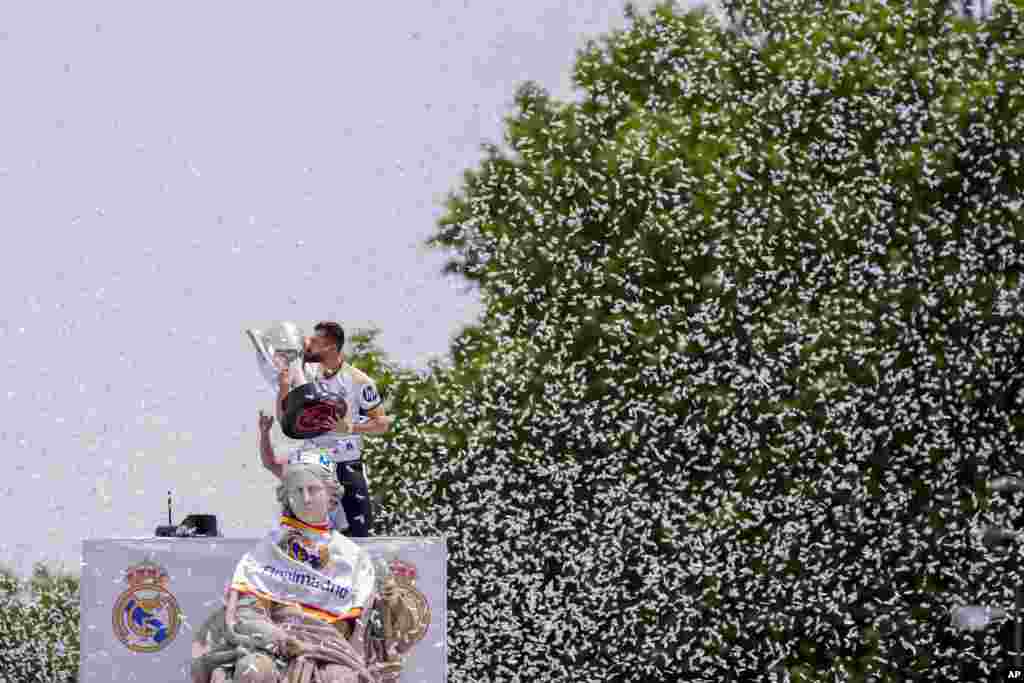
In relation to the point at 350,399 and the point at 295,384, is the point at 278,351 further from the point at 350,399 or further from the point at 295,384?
the point at 350,399

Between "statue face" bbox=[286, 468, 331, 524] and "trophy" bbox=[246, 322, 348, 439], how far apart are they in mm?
1100

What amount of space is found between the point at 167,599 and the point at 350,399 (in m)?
1.58

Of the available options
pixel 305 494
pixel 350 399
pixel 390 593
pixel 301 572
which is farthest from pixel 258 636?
pixel 350 399

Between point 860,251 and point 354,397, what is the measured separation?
10350 millimetres

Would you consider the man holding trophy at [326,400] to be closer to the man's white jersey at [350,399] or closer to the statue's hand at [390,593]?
the man's white jersey at [350,399]

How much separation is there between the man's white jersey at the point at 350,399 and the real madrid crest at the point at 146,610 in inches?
49.0

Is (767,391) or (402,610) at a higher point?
(767,391)

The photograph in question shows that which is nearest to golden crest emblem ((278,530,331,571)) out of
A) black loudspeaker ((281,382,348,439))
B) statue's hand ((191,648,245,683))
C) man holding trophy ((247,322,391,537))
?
statue's hand ((191,648,245,683))

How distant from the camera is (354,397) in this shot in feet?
28.8

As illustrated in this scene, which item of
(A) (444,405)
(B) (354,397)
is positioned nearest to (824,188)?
(A) (444,405)

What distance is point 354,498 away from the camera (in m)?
8.79

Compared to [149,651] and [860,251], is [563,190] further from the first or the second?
[149,651]

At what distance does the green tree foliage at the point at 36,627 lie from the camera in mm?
64250

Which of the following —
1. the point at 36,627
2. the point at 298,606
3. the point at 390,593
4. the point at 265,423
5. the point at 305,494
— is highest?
the point at 36,627
